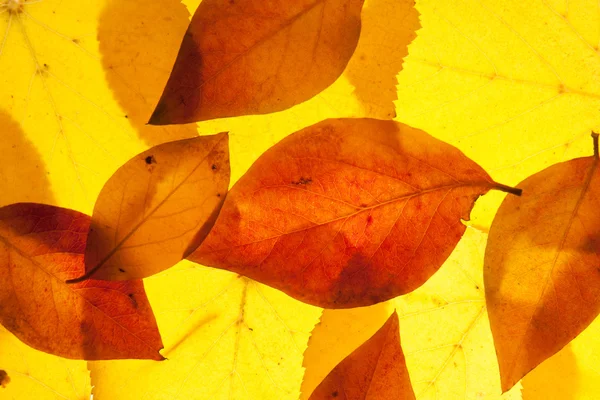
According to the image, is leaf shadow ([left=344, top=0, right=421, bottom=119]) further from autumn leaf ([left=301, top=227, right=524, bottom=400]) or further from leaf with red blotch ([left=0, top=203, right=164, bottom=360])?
leaf with red blotch ([left=0, top=203, right=164, bottom=360])

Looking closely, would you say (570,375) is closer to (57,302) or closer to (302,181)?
(302,181)

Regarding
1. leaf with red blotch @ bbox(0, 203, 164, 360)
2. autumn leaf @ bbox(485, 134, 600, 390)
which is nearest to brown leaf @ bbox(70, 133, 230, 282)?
leaf with red blotch @ bbox(0, 203, 164, 360)

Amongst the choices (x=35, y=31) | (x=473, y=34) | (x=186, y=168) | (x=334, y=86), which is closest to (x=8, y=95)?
(x=35, y=31)

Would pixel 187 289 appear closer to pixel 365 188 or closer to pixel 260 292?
pixel 260 292

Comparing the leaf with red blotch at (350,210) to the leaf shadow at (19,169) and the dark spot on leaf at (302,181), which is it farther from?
the leaf shadow at (19,169)

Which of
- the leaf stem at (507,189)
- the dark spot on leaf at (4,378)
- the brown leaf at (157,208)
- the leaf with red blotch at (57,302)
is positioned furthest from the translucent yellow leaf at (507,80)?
the dark spot on leaf at (4,378)

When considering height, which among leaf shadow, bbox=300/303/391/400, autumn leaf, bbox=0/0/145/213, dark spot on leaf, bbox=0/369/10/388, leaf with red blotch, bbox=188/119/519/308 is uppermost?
autumn leaf, bbox=0/0/145/213

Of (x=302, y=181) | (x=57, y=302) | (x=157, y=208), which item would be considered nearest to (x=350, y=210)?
(x=302, y=181)
